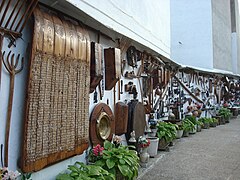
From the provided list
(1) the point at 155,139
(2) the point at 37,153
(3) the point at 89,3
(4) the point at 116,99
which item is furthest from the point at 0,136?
(1) the point at 155,139

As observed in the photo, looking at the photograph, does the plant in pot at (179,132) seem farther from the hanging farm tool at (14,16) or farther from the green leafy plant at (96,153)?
the hanging farm tool at (14,16)

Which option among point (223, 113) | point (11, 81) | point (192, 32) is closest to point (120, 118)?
point (11, 81)

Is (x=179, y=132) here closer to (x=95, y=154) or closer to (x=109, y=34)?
(x=109, y=34)

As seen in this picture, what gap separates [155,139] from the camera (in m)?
4.23

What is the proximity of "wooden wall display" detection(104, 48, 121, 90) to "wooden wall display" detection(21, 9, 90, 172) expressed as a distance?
575mm

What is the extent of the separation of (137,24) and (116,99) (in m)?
2.26

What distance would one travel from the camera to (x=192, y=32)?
11156 mm

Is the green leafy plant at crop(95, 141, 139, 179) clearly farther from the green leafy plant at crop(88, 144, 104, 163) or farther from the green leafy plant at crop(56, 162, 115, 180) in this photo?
the green leafy plant at crop(56, 162, 115, 180)

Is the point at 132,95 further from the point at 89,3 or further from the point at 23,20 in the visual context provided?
the point at 23,20

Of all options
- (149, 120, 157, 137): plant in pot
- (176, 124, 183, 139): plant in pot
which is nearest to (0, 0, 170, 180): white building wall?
(149, 120, 157, 137): plant in pot

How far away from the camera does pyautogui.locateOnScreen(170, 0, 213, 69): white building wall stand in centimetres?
1065

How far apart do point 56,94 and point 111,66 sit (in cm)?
112

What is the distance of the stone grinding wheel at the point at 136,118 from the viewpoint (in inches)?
146

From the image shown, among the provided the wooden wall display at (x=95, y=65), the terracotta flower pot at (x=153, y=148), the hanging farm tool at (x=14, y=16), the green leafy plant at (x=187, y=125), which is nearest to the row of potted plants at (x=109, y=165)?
the wooden wall display at (x=95, y=65)
